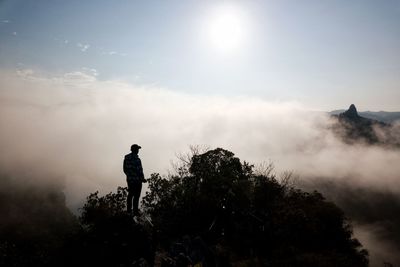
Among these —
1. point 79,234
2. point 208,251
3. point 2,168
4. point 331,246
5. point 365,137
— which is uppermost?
point 365,137

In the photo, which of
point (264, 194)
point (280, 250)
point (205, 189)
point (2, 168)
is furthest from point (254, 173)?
point (2, 168)

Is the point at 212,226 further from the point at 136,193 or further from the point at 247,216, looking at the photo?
the point at 136,193

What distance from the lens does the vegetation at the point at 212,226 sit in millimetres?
10484

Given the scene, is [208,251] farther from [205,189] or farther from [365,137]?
[365,137]

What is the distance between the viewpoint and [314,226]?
20.4 metres

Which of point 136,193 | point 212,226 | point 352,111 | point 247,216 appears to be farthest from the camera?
point 352,111

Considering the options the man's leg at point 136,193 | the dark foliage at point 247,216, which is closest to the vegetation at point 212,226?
the dark foliage at point 247,216

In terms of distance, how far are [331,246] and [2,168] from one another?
15502cm

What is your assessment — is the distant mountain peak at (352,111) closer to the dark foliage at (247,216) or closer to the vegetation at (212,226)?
the vegetation at (212,226)

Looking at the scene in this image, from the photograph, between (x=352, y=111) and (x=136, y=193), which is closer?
(x=136, y=193)

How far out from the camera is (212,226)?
18844 mm

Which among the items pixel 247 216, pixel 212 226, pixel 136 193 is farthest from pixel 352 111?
pixel 136 193

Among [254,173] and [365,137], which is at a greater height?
[365,137]

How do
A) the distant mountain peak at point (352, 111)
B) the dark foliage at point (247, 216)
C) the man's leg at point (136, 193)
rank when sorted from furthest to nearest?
1. the distant mountain peak at point (352, 111)
2. the dark foliage at point (247, 216)
3. the man's leg at point (136, 193)
